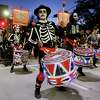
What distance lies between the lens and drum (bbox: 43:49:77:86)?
5.37 m

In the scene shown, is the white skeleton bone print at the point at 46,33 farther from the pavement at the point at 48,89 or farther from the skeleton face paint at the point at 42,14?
the pavement at the point at 48,89

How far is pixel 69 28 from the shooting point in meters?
7.80

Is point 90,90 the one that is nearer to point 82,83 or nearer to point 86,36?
point 82,83

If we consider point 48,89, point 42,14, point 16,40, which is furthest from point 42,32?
point 16,40

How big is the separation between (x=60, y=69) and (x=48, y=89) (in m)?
1.42

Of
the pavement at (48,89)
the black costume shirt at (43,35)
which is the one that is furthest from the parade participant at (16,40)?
the black costume shirt at (43,35)

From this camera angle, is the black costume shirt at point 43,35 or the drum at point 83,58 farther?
the drum at point 83,58

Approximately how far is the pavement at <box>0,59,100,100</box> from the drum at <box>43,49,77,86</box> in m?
0.69

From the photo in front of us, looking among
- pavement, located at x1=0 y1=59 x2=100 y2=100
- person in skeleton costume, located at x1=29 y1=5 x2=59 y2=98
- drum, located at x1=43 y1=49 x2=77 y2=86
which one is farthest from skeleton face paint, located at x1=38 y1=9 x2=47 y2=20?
pavement, located at x1=0 y1=59 x2=100 y2=100

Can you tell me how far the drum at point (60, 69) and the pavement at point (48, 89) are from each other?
69cm

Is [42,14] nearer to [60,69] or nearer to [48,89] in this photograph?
[60,69]

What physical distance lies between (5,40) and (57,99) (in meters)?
6.95

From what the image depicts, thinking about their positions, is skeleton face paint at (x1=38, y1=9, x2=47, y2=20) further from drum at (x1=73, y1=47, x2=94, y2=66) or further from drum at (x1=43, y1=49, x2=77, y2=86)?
drum at (x1=73, y1=47, x2=94, y2=66)

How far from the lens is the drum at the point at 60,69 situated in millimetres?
5367
